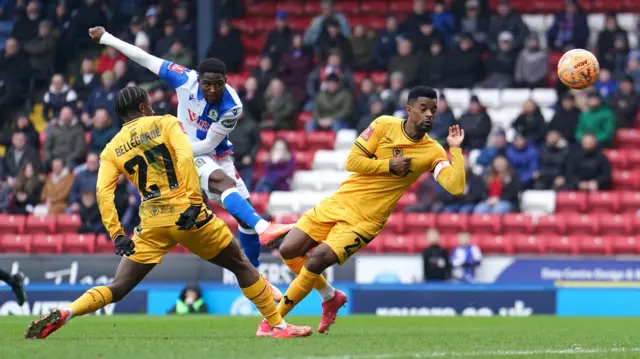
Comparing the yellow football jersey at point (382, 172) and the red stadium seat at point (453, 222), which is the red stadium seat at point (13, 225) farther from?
the yellow football jersey at point (382, 172)

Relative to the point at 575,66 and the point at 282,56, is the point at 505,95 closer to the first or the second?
the point at 282,56

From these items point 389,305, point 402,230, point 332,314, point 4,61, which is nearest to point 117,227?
point 332,314

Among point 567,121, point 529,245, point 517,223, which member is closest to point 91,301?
point 529,245

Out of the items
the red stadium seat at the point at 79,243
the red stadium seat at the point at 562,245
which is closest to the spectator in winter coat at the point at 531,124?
the red stadium seat at the point at 562,245

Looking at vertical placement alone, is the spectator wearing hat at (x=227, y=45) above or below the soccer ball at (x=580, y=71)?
above

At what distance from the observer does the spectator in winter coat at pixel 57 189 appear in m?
22.5

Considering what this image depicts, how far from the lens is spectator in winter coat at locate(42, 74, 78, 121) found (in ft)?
80.0

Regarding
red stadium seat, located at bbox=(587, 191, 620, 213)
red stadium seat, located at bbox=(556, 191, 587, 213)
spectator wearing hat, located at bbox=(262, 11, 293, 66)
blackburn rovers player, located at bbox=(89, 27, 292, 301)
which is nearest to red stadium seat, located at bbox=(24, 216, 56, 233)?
spectator wearing hat, located at bbox=(262, 11, 293, 66)

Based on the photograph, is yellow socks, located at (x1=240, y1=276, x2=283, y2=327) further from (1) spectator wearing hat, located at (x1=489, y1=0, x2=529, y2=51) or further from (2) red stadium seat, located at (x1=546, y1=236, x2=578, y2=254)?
(1) spectator wearing hat, located at (x1=489, y1=0, x2=529, y2=51)

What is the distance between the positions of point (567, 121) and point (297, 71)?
565cm

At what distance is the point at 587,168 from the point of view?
2128 cm

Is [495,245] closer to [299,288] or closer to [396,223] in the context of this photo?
[396,223]

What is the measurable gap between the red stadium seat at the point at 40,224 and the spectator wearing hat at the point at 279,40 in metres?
5.75

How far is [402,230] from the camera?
21.3 m
